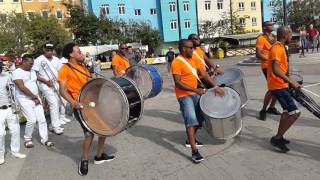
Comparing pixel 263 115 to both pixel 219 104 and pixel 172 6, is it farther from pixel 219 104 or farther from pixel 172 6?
pixel 172 6

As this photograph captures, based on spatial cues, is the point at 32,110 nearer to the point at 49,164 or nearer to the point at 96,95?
the point at 49,164

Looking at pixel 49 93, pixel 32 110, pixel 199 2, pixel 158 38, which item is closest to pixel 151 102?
pixel 49 93

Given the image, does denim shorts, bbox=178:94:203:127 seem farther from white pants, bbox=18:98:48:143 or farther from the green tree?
the green tree

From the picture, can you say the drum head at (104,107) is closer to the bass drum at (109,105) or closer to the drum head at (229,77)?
the bass drum at (109,105)

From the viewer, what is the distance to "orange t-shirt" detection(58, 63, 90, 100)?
18.9 feet

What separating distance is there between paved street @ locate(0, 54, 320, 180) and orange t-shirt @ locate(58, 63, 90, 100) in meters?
1.17

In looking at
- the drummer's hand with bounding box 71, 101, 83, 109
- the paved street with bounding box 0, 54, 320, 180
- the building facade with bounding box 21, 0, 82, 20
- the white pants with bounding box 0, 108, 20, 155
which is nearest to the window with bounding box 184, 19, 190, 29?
the building facade with bounding box 21, 0, 82, 20

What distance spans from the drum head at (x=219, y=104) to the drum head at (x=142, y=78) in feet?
11.1

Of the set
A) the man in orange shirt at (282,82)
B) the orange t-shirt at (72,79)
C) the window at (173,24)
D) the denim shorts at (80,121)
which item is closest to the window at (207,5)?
the window at (173,24)

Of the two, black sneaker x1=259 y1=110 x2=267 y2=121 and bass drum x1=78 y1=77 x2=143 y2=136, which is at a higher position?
bass drum x1=78 y1=77 x2=143 y2=136

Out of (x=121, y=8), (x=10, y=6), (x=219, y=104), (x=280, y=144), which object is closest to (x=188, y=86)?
(x=219, y=104)

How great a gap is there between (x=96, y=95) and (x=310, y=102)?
9.61ft

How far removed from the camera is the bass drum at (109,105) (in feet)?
17.1

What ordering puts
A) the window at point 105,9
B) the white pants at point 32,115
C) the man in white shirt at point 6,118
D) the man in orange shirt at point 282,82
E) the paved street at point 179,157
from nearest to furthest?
the paved street at point 179,157 → the man in orange shirt at point 282,82 → the man in white shirt at point 6,118 → the white pants at point 32,115 → the window at point 105,9
